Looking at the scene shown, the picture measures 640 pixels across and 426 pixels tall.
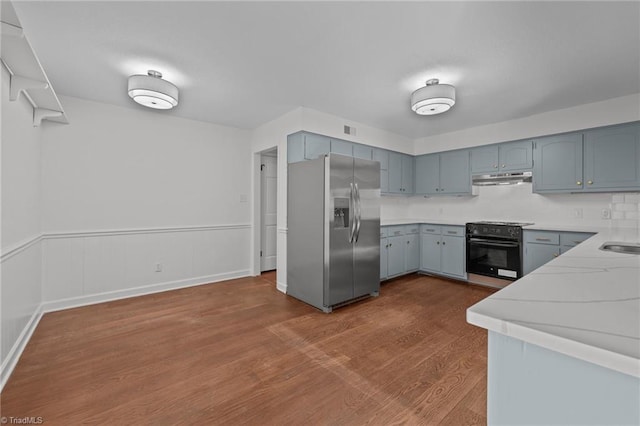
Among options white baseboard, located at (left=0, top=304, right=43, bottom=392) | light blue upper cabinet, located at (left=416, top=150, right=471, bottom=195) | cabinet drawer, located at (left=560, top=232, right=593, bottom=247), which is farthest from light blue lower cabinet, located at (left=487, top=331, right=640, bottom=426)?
light blue upper cabinet, located at (left=416, top=150, right=471, bottom=195)

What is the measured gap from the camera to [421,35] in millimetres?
2197

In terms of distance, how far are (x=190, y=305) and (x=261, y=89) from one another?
2695 millimetres

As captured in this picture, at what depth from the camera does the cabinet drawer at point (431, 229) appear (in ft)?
15.6

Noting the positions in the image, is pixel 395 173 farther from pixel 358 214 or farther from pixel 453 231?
pixel 358 214

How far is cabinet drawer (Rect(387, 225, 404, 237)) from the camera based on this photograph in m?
4.45

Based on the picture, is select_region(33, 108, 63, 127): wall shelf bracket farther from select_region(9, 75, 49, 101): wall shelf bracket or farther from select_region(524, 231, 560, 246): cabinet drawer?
select_region(524, 231, 560, 246): cabinet drawer

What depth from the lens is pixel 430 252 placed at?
16.0 ft

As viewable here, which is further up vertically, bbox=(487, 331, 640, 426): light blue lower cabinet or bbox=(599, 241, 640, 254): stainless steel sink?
bbox=(599, 241, 640, 254): stainless steel sink

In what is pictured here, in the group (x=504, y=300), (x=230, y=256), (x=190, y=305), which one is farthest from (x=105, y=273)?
(x=504, y=300)

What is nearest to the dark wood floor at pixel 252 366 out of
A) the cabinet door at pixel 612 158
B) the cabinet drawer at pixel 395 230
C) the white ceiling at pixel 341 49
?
the cabinet drawer at pixel 395 230

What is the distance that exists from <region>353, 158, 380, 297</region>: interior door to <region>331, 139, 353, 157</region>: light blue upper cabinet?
0.66 metres

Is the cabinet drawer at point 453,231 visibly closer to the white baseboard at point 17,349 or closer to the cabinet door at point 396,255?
the cabinet door at point 396,255

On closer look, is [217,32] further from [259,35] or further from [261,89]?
[261,89]

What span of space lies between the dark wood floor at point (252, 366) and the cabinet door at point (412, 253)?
52.8 inches
